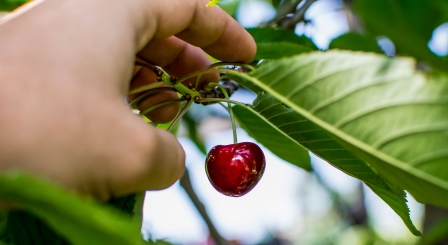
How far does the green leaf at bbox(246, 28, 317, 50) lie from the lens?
3.32 feet

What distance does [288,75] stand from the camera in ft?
1.60

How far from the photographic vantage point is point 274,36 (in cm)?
102

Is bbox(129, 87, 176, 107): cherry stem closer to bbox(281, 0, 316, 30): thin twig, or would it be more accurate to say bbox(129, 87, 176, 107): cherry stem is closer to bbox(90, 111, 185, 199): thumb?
bbox(90, 111, 185, 199): thumb

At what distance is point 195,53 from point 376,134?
430 millimetres

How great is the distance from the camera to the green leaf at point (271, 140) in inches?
35.7

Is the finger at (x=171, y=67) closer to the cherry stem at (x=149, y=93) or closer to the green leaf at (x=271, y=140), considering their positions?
the cherry stem at (x=149, y=93)

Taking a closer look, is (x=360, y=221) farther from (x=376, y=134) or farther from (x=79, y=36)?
(x=79, y=36)

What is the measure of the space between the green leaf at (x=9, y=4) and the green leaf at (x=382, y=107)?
77cm

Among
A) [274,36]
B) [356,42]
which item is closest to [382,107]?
[274,36]

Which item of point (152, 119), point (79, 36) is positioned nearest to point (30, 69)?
point (79, 36)

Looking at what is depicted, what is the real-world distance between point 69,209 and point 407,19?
831 mm

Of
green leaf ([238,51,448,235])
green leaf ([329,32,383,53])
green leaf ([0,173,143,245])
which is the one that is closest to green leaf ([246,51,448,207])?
green leaf ([238,51,448,235])

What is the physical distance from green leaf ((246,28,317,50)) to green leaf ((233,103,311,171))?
0.60 ft

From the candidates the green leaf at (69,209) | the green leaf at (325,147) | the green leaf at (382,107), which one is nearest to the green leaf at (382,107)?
the green leaf at (382,107)
